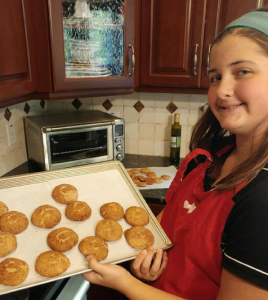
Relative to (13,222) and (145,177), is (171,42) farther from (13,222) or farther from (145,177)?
(13,222)

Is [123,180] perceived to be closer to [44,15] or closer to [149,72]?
[149,72]

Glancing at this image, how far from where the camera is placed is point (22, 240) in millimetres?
881

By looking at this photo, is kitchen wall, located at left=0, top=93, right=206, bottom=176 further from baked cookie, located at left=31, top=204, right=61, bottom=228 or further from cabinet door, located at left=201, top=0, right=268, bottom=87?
baked cookie, located at left=31, top=204, right=61, bottom=228

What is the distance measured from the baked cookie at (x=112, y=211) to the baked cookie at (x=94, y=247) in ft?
0.34

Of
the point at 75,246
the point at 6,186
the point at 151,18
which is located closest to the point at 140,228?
the point at 75,246

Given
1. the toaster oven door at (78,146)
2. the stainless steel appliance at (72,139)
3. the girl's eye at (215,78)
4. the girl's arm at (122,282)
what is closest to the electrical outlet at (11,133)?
the stainless steel appliance at (72,139)

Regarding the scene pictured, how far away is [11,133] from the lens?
162cm

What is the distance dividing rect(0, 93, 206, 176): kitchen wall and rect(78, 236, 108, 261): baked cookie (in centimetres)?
108

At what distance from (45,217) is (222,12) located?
1.27 m

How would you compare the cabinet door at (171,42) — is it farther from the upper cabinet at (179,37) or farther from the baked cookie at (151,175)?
the baked cookie at (151,175)

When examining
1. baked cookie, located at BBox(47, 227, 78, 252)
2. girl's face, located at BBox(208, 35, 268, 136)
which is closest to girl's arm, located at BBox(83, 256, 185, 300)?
baked cookie, located at BBox(47, 227, 78, 252)

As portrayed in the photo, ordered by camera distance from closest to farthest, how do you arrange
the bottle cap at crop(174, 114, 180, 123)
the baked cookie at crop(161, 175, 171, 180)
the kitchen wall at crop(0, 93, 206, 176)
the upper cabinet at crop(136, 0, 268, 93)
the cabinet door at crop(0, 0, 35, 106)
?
the cabinet door at crop(0, 0, 35, 106)
the upper cabinet at crop(136, 0, 268, 93)
the baked cookie at crop(161, 175, 171, 180)
the bottle cap at crop(174, 114, 180, 123)
the kitchen wall at crop(0, 93, 206, 176)

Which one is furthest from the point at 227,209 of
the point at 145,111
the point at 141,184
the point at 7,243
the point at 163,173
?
the point at 145,111

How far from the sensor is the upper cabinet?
138 cm
